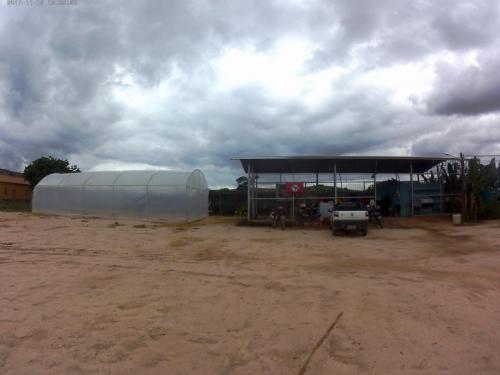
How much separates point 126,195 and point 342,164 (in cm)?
1345

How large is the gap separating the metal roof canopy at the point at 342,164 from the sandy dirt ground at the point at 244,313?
1152 cm

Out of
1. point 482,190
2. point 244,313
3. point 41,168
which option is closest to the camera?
point 244,313

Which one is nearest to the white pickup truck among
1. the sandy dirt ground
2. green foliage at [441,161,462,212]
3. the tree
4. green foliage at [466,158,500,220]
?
the sandy dirt ground

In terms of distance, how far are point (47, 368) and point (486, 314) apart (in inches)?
214

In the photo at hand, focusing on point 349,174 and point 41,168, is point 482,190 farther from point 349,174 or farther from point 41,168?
point 41,168

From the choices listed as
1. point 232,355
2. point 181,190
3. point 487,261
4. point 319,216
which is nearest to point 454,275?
point 487,261

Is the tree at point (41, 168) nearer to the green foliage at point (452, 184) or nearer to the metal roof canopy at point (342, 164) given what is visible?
the metal roof canopy at point (342, 164)

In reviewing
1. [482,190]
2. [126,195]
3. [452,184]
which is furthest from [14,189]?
[482,190]

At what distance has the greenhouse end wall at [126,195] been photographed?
22781 mm

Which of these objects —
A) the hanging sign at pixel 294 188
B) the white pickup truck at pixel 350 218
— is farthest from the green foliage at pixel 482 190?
the hanging sign at pixel 294 188

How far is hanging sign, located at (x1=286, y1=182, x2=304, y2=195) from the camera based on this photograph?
21812mm

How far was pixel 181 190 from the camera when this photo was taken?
2283 centimetres

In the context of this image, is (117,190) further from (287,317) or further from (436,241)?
(287,317)

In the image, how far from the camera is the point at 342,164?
23891mm
